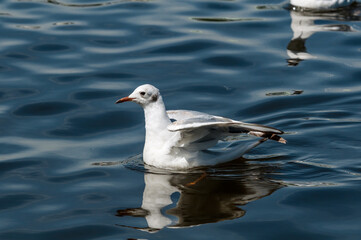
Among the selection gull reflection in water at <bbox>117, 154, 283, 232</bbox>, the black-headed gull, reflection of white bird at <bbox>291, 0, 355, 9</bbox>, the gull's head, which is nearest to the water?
gull reflection in water at <bbox>117, 154, 283, 232</bbox>

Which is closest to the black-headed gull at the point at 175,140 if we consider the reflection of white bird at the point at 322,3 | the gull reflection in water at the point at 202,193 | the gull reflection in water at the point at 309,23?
the gull reflection in water at the point at 202,193

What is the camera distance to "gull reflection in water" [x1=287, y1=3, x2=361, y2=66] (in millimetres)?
14484

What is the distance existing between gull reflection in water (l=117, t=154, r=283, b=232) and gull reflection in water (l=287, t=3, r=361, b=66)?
15.7 ft

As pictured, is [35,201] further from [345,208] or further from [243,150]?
A: [345,208]

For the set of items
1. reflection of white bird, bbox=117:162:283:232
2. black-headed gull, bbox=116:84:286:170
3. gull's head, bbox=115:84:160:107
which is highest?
gull's head, bbox=115:84:160:107

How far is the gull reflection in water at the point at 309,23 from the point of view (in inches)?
570

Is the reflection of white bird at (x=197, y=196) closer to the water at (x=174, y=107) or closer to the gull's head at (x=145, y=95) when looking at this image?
the water at (x=174, y=107)

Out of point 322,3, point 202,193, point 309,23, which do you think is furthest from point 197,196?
point 322,3

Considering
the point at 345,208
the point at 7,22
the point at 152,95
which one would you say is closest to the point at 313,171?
the point at 345,208

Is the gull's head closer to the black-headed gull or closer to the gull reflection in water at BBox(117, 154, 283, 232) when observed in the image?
the black-headed gull

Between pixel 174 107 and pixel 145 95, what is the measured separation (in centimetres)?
243

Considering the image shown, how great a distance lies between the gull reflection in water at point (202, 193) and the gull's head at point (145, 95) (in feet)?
2.95

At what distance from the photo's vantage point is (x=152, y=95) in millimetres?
9742

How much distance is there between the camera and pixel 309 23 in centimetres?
1630
